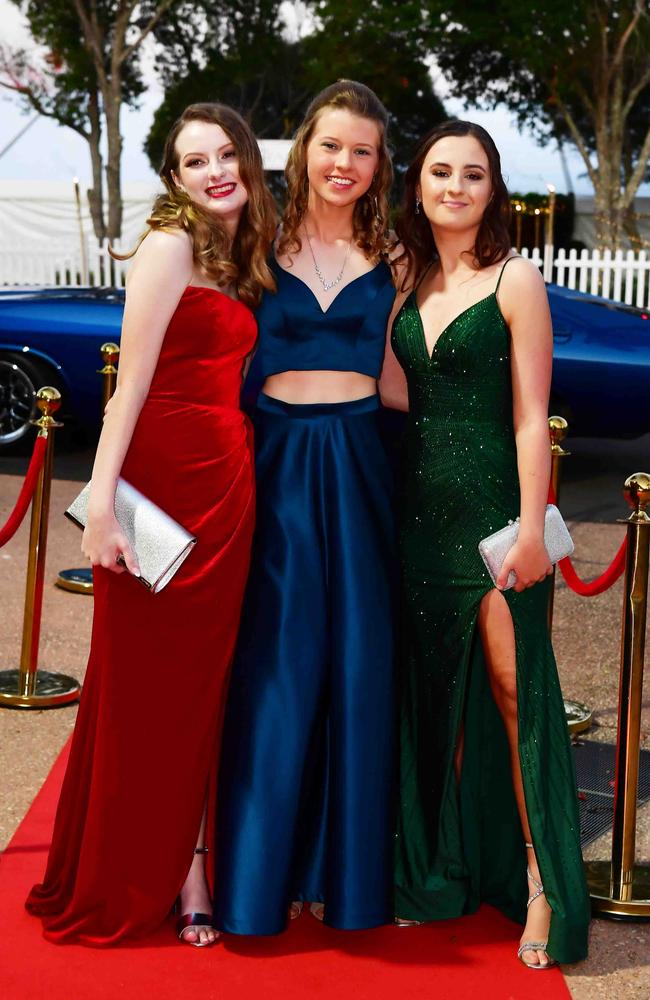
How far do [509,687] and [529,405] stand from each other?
719mm

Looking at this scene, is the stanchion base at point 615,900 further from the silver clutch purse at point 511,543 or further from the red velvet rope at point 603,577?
the silver clutch purse at point 511,543

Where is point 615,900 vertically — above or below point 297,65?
below

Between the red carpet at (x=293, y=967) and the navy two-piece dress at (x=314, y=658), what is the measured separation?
0.10 meters

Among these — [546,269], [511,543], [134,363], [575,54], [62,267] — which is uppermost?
[575,54]

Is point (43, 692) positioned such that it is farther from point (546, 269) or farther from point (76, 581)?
point (546, 269)

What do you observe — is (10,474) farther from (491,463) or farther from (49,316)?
(491,463)

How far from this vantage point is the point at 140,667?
3150mm

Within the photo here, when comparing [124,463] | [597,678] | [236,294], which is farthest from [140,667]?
[597,678]

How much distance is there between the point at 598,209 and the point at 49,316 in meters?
18.8

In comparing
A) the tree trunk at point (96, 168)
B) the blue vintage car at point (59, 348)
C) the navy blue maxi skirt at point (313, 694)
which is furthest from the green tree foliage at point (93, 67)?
the navy blue maxi skirt at point (313, 694)

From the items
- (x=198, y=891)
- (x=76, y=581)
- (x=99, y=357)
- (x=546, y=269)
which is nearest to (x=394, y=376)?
(x=198, y=891)

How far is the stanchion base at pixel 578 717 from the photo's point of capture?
15.7ft

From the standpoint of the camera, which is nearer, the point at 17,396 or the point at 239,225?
the point at 239,225

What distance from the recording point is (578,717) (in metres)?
4.85
